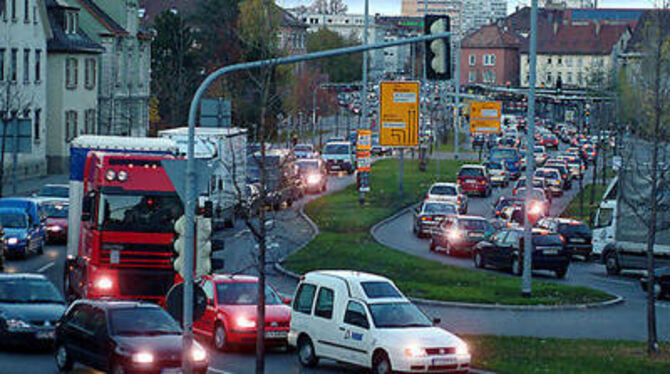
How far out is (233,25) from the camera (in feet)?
355

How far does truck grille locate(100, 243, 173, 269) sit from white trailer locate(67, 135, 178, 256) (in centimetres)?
285

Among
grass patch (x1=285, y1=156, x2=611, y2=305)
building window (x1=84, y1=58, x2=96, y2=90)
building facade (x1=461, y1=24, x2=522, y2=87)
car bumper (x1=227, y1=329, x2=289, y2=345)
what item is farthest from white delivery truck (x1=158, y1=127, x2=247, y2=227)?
building facade (x1=461, y1=24, x2=522, y2=87)

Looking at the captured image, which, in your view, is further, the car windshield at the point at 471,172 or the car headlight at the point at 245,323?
the car windshield at the point at 471,172

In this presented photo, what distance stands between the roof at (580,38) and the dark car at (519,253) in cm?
13450

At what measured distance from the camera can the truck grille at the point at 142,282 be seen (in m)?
27.6

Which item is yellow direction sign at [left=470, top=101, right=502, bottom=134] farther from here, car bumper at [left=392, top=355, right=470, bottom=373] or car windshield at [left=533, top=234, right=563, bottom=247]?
car bumper at [left=392, top=355, right=470, bottom=373]

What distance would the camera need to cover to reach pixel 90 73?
259 ft

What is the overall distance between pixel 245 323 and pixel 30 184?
4379 centimetres

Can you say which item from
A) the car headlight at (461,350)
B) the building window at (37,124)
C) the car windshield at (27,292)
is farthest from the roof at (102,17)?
the car headlight at (461,350)

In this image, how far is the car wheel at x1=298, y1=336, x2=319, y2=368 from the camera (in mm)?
23141

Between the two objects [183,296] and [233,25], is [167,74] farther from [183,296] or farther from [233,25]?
[183,296]

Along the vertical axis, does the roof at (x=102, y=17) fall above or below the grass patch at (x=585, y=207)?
above

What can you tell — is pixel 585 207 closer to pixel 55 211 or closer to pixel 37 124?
→ pixel 55 211

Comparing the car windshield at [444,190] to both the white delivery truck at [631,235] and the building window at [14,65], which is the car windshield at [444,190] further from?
the building window at [14,65]
